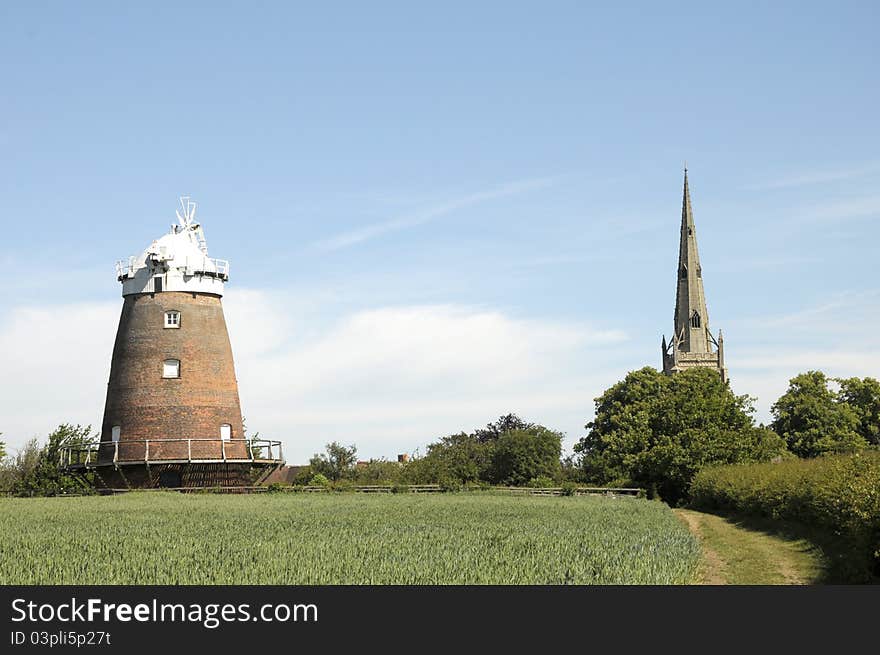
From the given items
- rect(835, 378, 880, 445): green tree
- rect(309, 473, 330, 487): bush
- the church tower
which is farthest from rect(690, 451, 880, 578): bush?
the church tower

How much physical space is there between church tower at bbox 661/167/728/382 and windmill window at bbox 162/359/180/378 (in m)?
85.3

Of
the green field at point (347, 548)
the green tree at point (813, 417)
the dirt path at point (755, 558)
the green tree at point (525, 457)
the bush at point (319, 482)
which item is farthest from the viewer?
the green tree at point (813, 417)

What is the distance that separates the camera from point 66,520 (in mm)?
Result: 35344

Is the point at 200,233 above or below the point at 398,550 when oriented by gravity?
above

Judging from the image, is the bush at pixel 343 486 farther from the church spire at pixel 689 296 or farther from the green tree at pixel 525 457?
the church spire at pixel 689 296

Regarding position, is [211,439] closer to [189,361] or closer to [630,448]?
[189,361]

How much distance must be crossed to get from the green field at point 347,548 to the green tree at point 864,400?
192ft

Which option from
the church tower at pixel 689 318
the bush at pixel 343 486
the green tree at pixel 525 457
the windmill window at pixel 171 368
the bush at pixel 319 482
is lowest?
the bush at pixel 343 486

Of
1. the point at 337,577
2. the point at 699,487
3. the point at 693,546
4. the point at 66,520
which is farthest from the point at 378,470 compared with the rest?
the point at 337,577

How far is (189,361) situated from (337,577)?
133 ft

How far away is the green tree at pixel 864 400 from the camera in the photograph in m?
90.2

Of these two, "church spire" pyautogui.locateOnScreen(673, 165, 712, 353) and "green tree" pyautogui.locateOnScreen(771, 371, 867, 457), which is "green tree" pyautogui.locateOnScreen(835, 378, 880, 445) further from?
"church spire" pyautogui.locateOnScreen(673, 165, 712, 353)

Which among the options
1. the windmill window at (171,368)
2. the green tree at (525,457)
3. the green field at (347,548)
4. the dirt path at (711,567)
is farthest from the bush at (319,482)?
the dirt path at (711,567)

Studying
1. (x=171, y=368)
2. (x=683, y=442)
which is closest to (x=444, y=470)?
(x=683, y=442)
